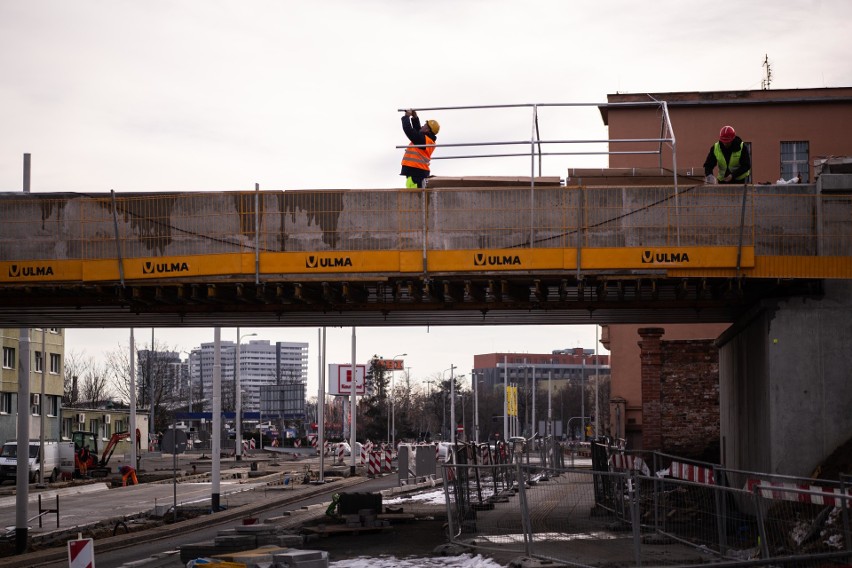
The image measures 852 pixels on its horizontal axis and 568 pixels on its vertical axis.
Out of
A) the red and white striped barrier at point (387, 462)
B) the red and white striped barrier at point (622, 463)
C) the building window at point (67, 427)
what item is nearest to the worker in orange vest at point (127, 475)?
the red and white striped barrier at point (387, 462)

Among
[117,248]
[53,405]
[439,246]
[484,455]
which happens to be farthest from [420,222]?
[53,405]

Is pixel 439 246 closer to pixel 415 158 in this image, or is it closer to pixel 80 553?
pixel 415 158

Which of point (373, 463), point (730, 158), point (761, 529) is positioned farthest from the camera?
Answer: point (373, 463)

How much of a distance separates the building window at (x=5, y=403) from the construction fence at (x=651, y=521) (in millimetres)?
57914

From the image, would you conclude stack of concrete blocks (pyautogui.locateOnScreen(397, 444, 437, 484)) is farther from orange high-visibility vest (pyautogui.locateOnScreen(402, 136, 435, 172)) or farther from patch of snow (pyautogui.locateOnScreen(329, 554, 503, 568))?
patch of snow (pyautogui.locateOnScreen(329, 554, 503, 568))

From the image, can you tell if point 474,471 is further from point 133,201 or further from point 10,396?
point 10,396

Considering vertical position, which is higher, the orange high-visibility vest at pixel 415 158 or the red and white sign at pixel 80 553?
the orange high-visibility vest at pixel 415 158

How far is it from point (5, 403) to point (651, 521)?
6253cm

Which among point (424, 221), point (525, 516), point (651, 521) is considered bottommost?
point (651, 521)

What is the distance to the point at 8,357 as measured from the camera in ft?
244

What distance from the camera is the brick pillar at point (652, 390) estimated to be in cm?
3509

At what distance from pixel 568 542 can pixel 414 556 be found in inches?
127

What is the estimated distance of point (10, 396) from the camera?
73938 mm

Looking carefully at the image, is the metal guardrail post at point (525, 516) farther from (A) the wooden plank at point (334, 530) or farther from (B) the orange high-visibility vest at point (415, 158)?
(B) the orange high-visibility vest at point (415, 158)
